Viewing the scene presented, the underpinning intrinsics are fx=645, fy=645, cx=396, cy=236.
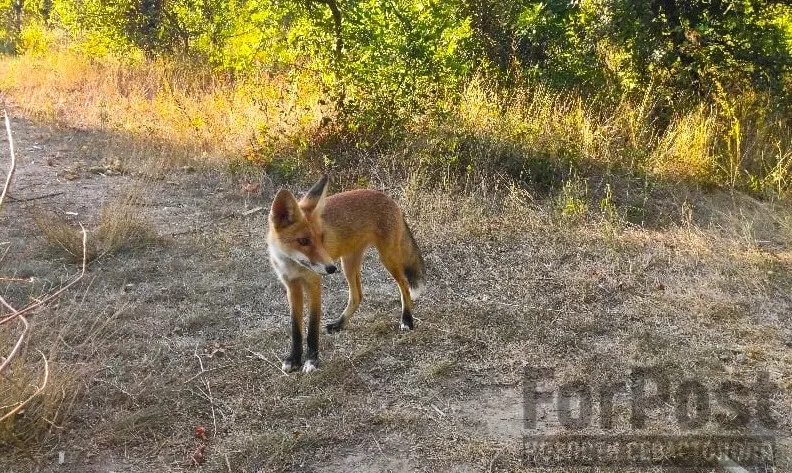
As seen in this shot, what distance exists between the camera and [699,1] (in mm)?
7957

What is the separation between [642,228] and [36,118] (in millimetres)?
8898

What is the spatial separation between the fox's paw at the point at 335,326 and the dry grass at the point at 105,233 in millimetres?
2229

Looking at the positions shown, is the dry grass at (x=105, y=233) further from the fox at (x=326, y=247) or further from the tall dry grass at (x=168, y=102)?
the fox at (x=326, y=247)

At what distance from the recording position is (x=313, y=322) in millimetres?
4312

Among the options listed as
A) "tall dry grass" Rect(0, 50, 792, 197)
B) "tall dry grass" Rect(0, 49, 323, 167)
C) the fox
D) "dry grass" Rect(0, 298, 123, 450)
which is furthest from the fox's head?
"tall dry grass" Rect(0, 49, 323, 167)

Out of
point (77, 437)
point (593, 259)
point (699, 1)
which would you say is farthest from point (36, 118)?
point (699, 1)

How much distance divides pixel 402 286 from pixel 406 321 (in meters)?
0.26

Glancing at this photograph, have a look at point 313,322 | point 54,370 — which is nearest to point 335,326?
point 313,322

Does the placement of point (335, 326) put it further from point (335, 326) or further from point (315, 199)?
point (315, 199)

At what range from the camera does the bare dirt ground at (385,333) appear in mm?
3527

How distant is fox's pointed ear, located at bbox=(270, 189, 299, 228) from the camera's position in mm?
3936

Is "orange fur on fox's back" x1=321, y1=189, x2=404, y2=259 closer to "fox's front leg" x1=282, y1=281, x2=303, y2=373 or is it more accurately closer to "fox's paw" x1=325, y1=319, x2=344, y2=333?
"fox's front leg" x1=282, y1=281, x2=303, y2=373

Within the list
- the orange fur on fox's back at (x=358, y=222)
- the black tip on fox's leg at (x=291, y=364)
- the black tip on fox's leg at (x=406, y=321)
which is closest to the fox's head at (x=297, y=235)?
the orange fur on fox's back at (x=358, y=222)

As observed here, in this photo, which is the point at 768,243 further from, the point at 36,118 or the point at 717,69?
the point at 36,118
